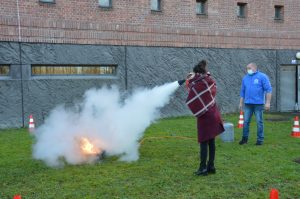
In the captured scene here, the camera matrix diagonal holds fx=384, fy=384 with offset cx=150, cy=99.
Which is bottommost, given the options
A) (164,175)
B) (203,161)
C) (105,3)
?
(164,175)

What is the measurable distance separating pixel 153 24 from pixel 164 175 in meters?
9.81

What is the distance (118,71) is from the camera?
15.0m

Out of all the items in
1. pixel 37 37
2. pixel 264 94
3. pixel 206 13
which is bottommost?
pixel 264 94

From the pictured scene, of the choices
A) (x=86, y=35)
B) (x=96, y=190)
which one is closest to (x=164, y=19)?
(x=86, y=35)

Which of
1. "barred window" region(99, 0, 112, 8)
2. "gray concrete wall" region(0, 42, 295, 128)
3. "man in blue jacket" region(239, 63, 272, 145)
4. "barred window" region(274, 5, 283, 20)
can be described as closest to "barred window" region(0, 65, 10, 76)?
"gray concrete wall" region(0, 42, 295, 128)

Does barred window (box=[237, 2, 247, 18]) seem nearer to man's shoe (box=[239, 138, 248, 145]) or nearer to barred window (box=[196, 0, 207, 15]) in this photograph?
barred window (box=[196, 0, 207, 15])

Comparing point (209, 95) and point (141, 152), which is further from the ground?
point (209, 95)

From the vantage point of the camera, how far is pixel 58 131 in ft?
25.4

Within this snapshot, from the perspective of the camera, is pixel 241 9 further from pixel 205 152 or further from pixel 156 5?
pixel 205 152

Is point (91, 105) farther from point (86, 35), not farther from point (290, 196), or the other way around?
point (86, 35)

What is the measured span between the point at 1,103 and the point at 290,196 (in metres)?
10.1

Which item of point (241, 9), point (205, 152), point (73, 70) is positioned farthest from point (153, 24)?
point (205, 152)

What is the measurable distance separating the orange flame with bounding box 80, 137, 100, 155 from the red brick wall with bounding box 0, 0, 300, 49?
6652 millimetres

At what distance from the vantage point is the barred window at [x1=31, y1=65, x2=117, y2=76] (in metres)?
13.6
